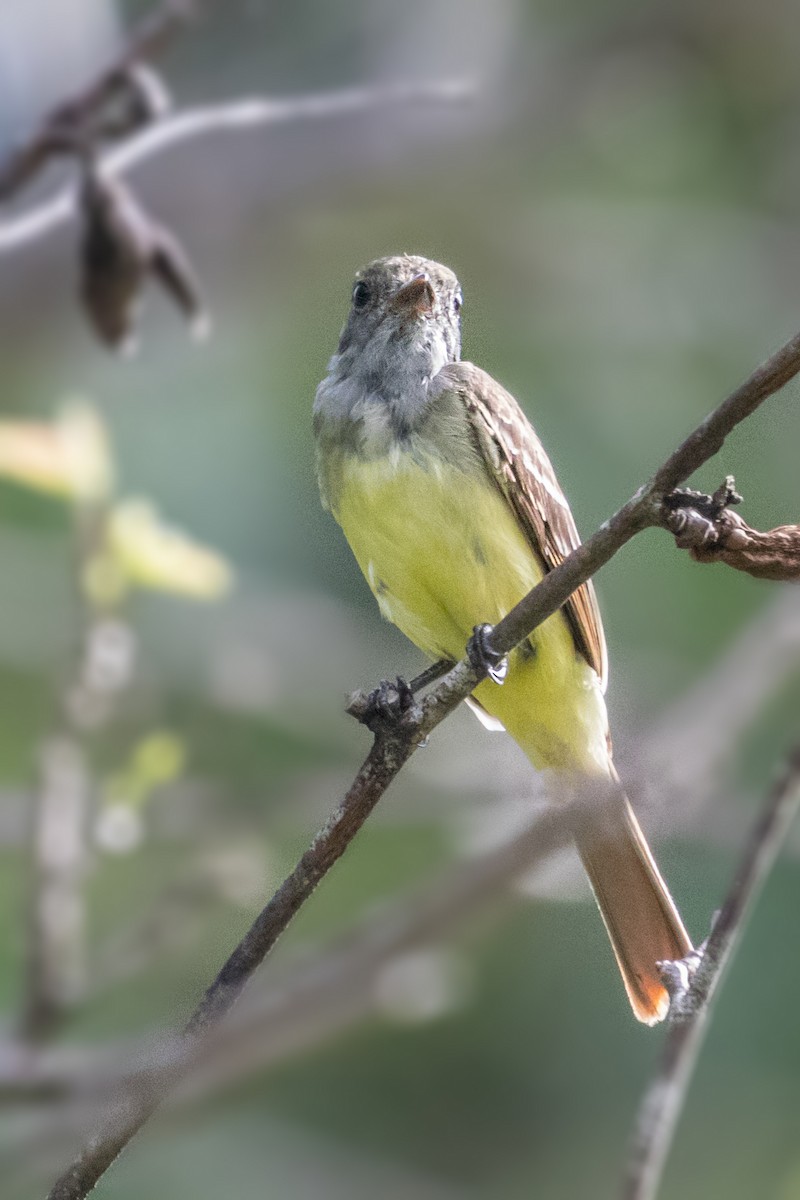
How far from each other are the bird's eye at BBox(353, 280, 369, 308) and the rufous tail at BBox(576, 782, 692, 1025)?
1500 millimetres

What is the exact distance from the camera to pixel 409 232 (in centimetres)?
Answer: 968

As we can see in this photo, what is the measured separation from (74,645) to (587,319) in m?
6.32

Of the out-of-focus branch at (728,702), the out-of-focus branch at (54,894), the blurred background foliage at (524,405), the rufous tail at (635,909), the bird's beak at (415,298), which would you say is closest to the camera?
the rufous tail at (635,909)

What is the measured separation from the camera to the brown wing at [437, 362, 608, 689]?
4.07m

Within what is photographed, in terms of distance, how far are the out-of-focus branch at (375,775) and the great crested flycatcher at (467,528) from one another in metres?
1.23

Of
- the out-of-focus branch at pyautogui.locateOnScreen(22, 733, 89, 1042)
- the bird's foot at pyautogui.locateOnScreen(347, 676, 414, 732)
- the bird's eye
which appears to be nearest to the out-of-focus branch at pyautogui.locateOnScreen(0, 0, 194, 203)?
the bird's eye

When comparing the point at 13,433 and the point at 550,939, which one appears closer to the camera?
the point at 13,433

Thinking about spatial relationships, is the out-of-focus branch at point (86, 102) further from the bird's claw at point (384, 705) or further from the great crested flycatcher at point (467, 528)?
the bird's claw at point (384, 705)

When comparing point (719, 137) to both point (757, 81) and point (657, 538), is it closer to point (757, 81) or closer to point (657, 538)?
point (757, 81)

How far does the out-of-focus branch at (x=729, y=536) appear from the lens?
2.32m

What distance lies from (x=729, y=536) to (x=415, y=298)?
7.03 ft

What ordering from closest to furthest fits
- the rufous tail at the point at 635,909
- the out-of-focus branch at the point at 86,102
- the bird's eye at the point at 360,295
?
the rufous tail at the point at 635,909, the out-of-focus branch at the point at 86,102, the bird's eye at the point at 360,295

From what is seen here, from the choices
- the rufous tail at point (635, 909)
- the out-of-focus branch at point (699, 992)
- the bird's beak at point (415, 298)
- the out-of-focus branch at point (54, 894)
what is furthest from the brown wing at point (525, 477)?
the out-of-focus branch at point (699, 992)

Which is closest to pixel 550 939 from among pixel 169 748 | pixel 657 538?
pixel 657 538
